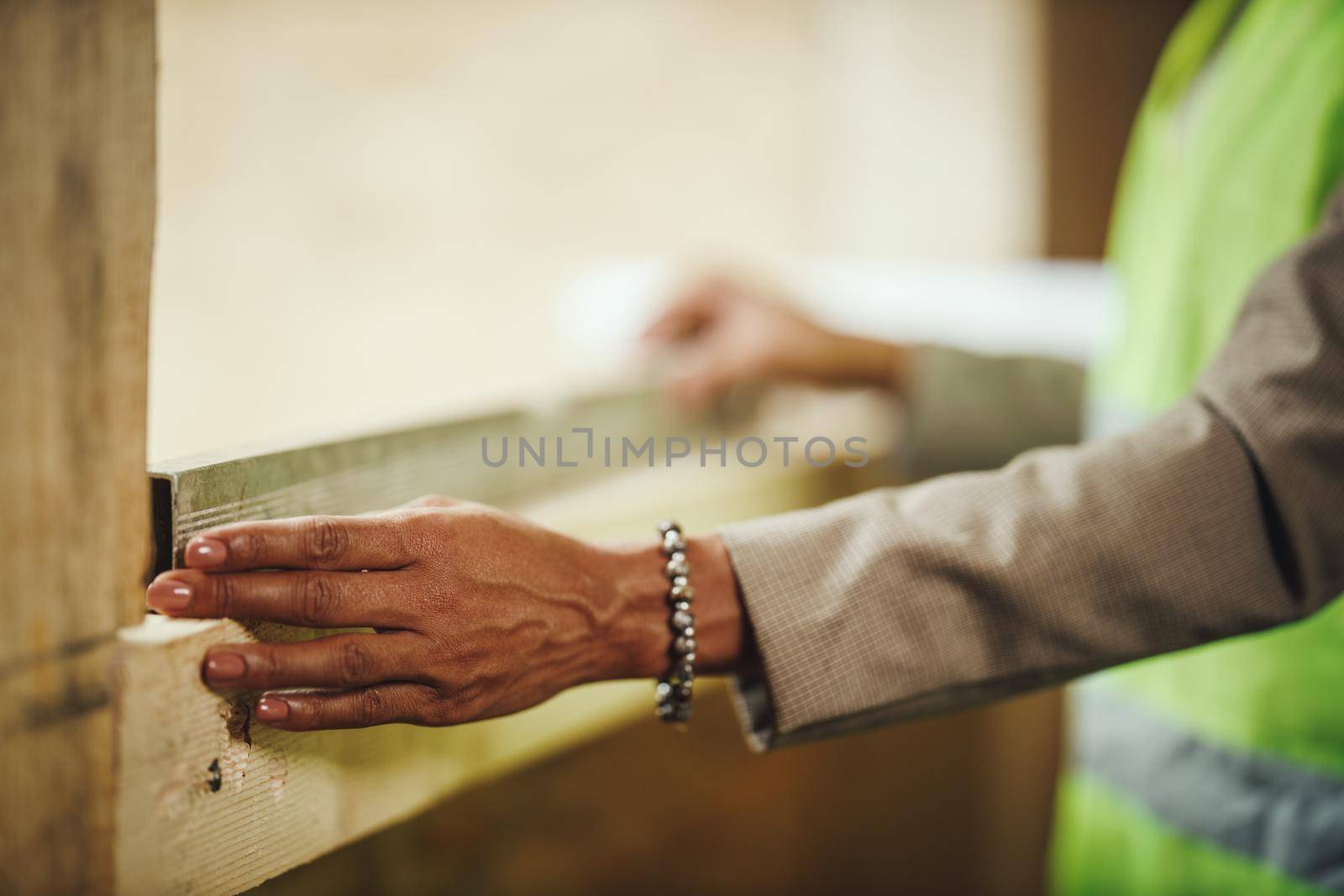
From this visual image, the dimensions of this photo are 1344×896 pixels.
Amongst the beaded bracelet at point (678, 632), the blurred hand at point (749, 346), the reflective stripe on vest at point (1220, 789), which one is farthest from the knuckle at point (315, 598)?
the blurred hand at point (749, 346)

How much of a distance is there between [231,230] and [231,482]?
3.98 feet

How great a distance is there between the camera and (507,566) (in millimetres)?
421

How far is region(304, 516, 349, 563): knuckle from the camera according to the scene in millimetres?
372

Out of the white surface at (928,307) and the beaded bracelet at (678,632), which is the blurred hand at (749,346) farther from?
the beaded bracelet at (678,632)

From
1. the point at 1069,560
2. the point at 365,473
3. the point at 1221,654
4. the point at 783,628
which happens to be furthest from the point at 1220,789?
the point at 365,473

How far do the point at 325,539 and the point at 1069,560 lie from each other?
386 mm

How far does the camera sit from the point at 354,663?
0.38 metres

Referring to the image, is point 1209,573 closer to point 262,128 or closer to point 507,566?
point 507,566

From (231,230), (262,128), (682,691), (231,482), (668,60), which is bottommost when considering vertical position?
(682,691)

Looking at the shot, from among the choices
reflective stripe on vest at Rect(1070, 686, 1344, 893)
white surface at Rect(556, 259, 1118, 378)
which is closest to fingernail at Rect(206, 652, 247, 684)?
reflective stripe on vest at Rect(1070, 686, 1344, 893)

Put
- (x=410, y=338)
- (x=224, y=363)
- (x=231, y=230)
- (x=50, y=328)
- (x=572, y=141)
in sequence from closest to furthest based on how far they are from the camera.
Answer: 1. (x=50, y=328)
2. (x=224, y=363)
3. (x=231, y=230)
4. (x=410, y=338)
5. (x=572, y=141)

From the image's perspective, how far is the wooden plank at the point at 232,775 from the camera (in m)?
0.37

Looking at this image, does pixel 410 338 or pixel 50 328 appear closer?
pixel 50 328

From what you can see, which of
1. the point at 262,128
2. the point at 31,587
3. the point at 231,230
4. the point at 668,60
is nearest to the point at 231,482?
the point at 31,587
